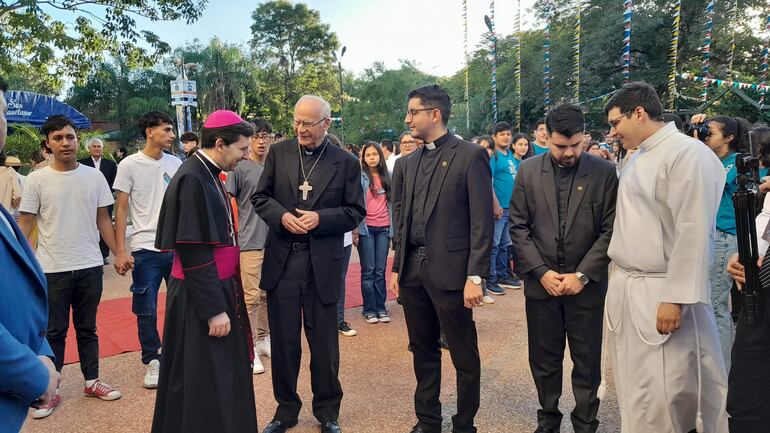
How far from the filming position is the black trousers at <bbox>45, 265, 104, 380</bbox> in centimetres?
394

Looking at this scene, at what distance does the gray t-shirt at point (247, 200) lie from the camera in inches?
190

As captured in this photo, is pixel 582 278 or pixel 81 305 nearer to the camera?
pixel 582 278

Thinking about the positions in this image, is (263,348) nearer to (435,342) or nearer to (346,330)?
(346,330)

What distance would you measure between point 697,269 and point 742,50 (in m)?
28.8

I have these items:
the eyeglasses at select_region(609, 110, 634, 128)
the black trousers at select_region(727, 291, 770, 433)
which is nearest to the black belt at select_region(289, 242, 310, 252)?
the eyeglasses at select_region(609, 110, 634, 128)

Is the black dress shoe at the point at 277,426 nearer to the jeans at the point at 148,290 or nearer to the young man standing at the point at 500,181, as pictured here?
the jeans at the point at 148,290

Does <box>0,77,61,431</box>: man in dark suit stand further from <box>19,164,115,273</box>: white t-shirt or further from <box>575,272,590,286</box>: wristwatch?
<box>575,272,590,286</box>: wristwatch

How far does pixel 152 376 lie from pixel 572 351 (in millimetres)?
3334

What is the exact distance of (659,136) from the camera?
8.89 ft

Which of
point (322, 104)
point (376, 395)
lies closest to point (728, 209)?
point (376, 395)

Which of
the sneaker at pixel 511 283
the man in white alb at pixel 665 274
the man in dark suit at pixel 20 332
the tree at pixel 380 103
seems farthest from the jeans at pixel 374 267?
the tree at pixel 380 103

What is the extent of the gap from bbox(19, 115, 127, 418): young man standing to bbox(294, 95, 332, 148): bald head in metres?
1.91

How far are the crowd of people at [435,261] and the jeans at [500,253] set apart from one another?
122 inches

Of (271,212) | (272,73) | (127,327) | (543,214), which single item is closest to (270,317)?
(271,212)
